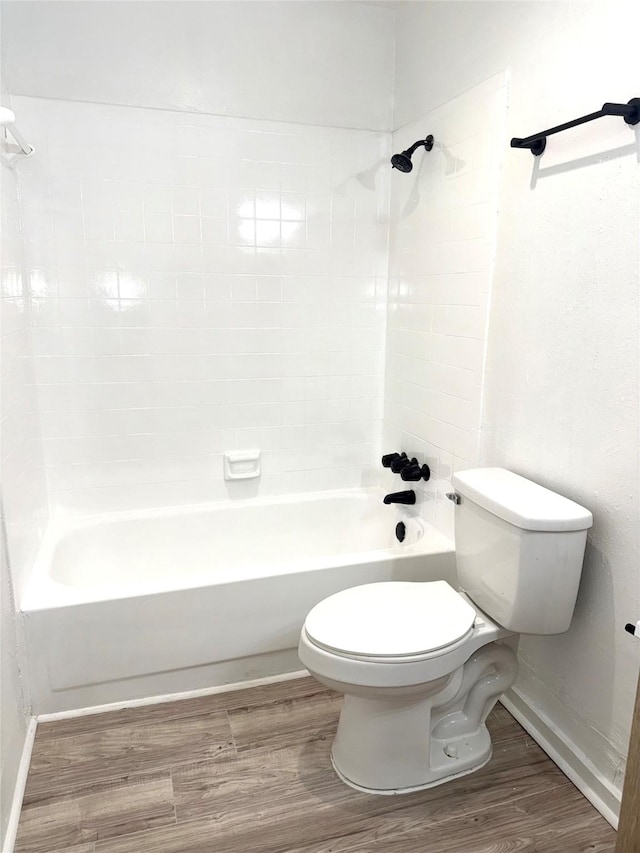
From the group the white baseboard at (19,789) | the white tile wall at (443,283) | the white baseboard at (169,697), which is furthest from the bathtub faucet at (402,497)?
the white baseboard at (19,789)

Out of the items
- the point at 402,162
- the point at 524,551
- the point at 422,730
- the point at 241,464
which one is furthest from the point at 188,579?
the point at 402,162

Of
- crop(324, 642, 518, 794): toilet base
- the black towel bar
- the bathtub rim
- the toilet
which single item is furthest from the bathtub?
the black towel bar

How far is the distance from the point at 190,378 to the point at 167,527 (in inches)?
26.1

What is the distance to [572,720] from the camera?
1.73 m

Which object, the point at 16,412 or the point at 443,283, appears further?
the point at 443,283

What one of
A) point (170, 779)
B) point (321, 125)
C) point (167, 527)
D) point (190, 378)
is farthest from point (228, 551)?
point (321, 125)

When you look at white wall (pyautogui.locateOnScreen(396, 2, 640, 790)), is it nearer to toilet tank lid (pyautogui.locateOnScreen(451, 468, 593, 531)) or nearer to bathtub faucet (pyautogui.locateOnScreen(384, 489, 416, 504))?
toilet tank lid (pyautogui.locateOnScreen(451, 468, 593, 531))

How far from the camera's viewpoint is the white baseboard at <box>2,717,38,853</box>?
1477 millimetres

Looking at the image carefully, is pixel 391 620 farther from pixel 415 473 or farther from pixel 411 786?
pixel 415 473

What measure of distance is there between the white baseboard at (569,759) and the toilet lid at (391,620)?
497 millimetres

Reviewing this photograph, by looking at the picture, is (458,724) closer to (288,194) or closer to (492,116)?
(492,116)

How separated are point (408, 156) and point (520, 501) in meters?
1.43

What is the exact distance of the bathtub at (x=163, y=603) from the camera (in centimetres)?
189

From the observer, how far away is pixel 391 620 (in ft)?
5.40
